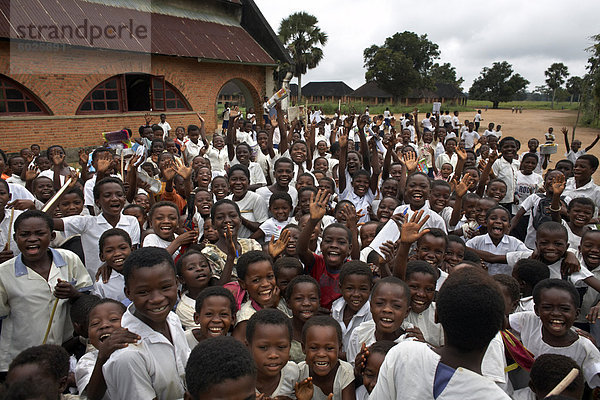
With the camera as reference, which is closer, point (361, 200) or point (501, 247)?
point (501, 247)

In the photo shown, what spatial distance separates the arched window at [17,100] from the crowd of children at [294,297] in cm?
709

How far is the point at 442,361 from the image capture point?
4.28 feet

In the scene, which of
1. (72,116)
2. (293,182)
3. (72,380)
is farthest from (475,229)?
Answer: (72,116)

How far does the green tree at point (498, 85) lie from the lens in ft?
196

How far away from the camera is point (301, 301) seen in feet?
8.64

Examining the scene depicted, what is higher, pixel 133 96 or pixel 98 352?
pixel 133 96

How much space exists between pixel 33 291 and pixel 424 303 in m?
2.55

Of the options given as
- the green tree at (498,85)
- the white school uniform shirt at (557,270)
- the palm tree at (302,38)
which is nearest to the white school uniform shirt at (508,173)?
the white school uniform shirt at (557,270)

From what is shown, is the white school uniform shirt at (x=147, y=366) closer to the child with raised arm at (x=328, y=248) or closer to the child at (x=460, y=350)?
the child at (x=460, y=350)

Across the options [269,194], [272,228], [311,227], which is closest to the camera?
[311,227]

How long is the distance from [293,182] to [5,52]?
913cm

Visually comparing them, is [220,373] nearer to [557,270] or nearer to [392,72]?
[557,270]

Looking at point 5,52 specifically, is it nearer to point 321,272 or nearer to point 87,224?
point 87,224

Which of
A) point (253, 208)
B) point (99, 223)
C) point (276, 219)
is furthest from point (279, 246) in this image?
point (99, 223)
